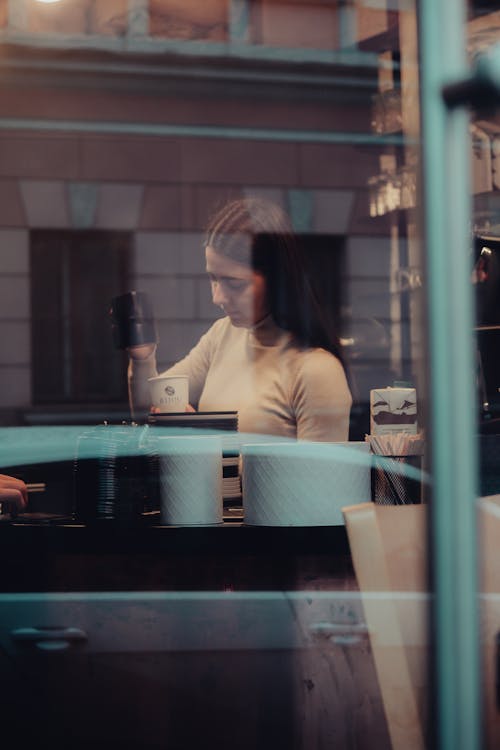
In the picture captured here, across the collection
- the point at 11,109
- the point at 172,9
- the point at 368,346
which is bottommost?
the point at 368,346

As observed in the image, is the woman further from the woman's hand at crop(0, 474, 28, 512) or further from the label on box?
the woman's hand at crop(0, 474, 28, 512)

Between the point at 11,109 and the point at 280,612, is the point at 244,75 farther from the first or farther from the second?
the point at 280,612

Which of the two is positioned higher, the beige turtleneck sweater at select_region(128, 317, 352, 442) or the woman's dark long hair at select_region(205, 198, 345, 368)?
the woman's dark long hair at select_region(205, 198, 345, 368)

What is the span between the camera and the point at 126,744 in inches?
56.6

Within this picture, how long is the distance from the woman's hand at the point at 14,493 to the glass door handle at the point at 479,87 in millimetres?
1099

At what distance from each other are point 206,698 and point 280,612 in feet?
0.50

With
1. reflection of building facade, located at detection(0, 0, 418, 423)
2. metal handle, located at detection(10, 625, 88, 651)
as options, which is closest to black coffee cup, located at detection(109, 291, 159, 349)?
metal handle, located at detection(10, 625, 88, 651)

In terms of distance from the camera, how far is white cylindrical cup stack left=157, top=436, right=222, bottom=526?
1.52 meters

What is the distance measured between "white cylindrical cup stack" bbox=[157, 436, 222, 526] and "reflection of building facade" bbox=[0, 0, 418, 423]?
3.35 metres

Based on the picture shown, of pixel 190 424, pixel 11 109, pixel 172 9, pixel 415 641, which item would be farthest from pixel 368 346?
pixel 415 641

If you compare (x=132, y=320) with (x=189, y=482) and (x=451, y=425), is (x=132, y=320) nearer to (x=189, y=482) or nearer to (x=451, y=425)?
(x=189, y=482)

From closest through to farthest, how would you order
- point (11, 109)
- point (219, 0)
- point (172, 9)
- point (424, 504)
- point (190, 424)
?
point (424, 504) < point (190, 424) < point (219, 0) < point (172, 9) < point (11, 109)

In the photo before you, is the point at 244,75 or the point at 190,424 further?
the point at 244,75

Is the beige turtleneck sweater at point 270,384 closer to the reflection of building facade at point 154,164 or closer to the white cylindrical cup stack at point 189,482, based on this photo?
the white cylindrical cup stack at point 189,482
